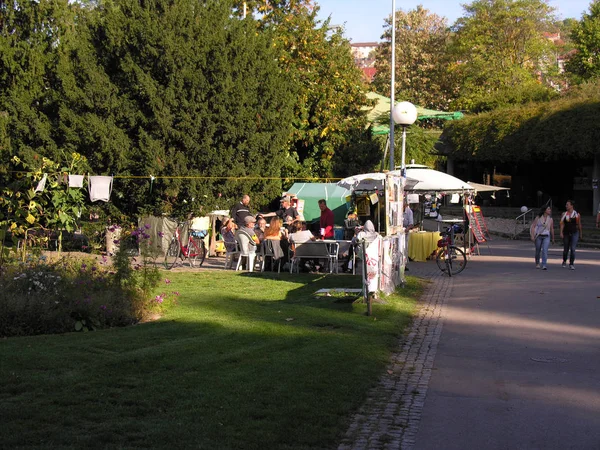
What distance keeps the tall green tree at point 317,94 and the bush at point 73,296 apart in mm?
19676

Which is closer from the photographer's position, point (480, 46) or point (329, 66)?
point (329, 66)

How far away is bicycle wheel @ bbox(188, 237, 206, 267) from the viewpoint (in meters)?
20.8

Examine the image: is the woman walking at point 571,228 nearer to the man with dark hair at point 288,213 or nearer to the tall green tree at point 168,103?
the man with dark hair at point 288,213

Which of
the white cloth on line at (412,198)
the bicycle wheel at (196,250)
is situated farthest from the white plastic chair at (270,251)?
the white cloth on line at (412,198)

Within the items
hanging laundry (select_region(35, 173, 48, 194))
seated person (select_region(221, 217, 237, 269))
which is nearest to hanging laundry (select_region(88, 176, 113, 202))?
hanging laundry (select_region(35, 173, 48, 194))

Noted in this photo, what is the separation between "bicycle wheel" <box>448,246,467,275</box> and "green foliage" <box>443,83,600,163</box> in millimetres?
19716

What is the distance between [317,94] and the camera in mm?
32531

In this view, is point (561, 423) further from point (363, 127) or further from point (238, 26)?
point (363, 127)

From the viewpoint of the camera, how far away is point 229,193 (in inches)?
1035

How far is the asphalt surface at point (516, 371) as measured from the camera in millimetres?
6262

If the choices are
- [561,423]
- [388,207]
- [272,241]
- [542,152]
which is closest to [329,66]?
[542,152]

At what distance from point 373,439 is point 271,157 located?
71.2 ft

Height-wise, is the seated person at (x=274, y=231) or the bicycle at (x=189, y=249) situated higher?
the seated person at (x=274, y=231)

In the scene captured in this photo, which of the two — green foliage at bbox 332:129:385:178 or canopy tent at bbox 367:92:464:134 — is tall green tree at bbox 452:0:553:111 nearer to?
canopy tent at bbox 367:92:464:134
